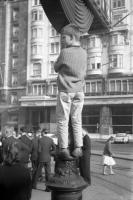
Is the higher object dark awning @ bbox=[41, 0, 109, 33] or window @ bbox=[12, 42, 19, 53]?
window @ bbox=[12, 42, 19, 53]

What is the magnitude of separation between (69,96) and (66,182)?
2.98ft

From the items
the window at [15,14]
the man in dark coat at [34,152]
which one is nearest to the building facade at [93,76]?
the window at [15,14]

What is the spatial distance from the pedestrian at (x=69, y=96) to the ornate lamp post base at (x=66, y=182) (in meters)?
0.11

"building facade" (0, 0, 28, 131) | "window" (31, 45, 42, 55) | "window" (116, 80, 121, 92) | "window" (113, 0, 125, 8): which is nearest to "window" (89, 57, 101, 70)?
"window" (116, 80, 121, 92)

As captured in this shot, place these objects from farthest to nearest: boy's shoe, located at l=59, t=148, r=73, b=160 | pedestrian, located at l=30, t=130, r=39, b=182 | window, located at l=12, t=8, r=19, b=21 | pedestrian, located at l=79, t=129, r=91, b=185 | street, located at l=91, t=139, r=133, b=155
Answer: window, located at l=12, t=8, r=19, b=21 < street, located at l=91, t=139, r=133, b=155 < pedestrian, located at l=30, t=130, r=39, b=182 < pedestrian, located at l=79, t=129, r=91, b=185 < boy's shoe, located at l=59, t=148, r=73, b=160

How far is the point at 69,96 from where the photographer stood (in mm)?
3533

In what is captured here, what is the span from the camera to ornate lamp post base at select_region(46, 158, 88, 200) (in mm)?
3273

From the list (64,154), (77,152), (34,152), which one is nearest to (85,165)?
(77,152)

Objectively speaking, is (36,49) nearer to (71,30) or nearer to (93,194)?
(93,194)

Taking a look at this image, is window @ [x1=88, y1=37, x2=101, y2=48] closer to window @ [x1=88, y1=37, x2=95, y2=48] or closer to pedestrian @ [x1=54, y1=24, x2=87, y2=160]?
window @ [x1=88, y1=37, x2=95, y2=48]

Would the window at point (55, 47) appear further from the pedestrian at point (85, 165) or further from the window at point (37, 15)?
the pedestrian at point (85, 165)

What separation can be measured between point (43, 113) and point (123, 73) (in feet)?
41.9

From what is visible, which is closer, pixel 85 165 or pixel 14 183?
pixel 14 183

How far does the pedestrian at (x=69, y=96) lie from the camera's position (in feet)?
11.5
